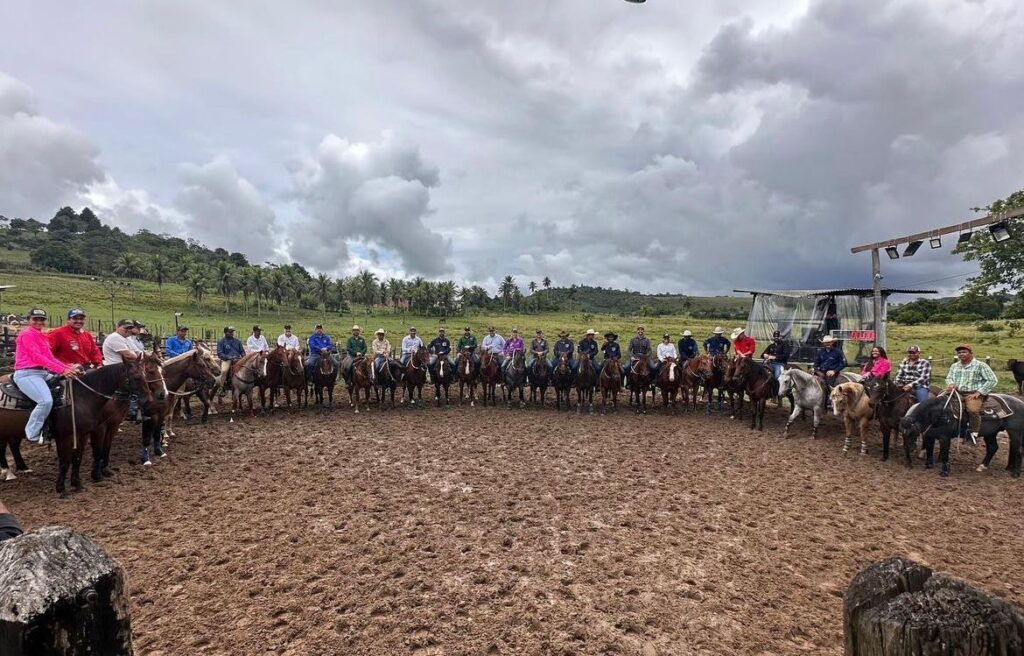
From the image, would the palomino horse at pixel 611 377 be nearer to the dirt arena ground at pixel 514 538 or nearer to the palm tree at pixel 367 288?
the dirt arena ground at pixel 514 538

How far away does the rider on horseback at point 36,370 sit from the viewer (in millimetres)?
6344

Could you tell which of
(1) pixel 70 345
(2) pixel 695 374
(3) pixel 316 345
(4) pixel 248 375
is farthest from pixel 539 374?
(1) pixel 70 345

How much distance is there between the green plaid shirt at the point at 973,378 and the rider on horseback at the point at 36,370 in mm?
13656

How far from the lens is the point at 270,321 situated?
55.8m

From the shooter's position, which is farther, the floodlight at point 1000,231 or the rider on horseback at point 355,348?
the rider on horseback at point 355,348

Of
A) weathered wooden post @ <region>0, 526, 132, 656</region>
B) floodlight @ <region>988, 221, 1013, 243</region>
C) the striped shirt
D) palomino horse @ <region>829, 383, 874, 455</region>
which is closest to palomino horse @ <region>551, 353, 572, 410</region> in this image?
palomino horse @ <region>829, 383, 874, 455</region>

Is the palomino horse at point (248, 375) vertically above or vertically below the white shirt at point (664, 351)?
below

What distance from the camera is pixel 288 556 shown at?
507cm

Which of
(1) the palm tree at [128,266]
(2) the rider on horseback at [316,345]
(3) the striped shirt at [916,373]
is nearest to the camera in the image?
(3) the striped shirt at [916,373]

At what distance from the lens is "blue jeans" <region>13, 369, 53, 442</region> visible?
20.8ft

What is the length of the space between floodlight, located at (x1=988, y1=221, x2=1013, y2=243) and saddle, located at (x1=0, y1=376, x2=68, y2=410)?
18.0 metres

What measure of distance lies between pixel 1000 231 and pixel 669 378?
8098 millimetres

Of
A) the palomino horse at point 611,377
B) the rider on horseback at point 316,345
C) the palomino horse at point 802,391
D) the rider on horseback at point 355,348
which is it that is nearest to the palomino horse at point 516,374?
the palomino horse at point 611,377

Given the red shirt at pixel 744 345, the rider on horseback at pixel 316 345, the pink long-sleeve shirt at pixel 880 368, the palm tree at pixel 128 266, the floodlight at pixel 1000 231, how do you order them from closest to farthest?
the pink long-sleeve shirt at pixel 880 368, the floodlight at pixel 1000 231, the red shirt at pixel 744 345, the rider on horseback at pixel 316 345, the palm tree at pixel 128 266
